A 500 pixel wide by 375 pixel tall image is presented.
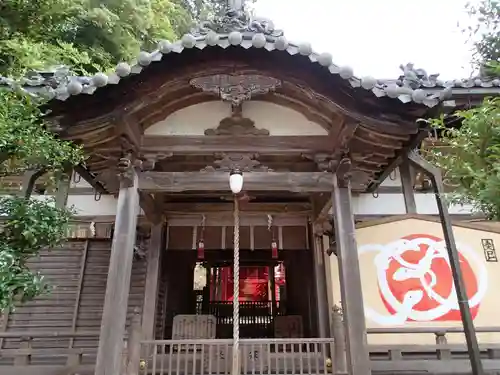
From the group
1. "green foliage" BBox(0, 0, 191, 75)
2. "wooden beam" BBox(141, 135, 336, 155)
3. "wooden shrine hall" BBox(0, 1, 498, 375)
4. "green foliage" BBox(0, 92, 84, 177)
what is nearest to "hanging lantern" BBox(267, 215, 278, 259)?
"wooden shrine hall" BBox(0, 1, 498, 375)

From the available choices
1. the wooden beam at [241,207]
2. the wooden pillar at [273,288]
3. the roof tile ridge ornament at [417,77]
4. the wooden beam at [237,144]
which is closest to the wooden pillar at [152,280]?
the wooden beam at [241,207]

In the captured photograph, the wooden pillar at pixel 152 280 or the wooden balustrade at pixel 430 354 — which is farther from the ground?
the wooden pillar at pixel 152 280

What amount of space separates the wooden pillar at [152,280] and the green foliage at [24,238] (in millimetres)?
3433

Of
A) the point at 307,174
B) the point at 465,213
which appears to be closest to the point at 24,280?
the point at 307,174

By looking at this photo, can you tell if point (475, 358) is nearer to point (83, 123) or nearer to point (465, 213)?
point (465, 213)

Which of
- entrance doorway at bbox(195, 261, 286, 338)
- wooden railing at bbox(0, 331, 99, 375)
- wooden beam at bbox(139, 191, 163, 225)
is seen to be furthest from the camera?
entrance doorway at bbox(195, 261, 286, 338)

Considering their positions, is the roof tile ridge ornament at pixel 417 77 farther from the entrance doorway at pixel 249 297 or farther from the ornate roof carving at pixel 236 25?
the entrance doorway at pixel 249 297

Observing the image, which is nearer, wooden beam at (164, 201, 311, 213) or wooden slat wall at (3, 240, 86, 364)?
wooden slat wall at (3, 240, 86, 364)

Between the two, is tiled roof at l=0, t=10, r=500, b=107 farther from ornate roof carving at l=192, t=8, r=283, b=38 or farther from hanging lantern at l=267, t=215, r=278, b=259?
Answer: hanging lantern at l=267, t=215, r=278, b=259

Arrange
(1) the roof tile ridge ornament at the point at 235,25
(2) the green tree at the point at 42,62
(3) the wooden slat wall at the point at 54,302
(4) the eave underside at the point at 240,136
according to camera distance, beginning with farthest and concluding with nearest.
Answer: (3) the wooden slat wall at the point at 54,302, (1) the roof tile ridge ornament at the point at 235,25, (4) the eave underside at the point at 240,136, (2) the green tree at the point at 42,62

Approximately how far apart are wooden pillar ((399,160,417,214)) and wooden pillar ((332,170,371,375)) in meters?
3.26

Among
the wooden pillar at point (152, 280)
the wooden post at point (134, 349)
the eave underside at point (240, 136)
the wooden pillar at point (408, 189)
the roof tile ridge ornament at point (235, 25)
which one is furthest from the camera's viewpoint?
the wooden pillar at point (408, 189)

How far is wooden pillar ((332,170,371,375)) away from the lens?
5.00m

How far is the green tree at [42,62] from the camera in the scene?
13.1ft
